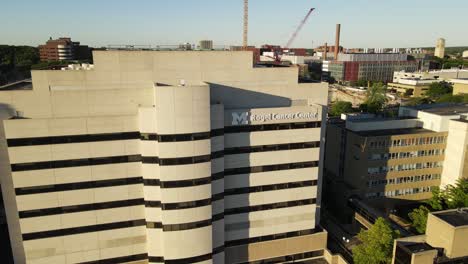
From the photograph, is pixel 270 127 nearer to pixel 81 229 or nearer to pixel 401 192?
pixel 81 229

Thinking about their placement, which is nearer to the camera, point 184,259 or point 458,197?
point 184,259

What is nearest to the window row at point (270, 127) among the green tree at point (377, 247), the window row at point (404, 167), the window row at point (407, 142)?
the green tree at point (377, 247)

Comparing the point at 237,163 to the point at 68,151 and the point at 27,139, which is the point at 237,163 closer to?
the point at 68,151

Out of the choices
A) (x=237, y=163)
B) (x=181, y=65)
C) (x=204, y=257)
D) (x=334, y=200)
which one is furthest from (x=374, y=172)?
(x=181, y=65)

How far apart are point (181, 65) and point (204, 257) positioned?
3173cm

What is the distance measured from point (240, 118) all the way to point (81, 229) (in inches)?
1219

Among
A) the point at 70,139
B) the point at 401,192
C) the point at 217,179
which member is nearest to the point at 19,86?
the point at 70,139

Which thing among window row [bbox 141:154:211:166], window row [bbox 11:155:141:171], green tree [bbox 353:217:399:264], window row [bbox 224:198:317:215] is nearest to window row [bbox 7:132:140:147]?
window row [bbox 11:155:141:171]

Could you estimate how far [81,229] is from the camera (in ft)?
177

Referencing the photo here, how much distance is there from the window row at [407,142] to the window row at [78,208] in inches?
2199

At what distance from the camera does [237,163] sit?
190ft

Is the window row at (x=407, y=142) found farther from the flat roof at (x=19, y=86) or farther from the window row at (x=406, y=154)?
the flat roof at (x=19, y=86)

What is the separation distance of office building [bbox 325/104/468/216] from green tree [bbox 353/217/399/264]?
22.9 meters

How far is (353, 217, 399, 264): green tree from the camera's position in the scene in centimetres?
5780
